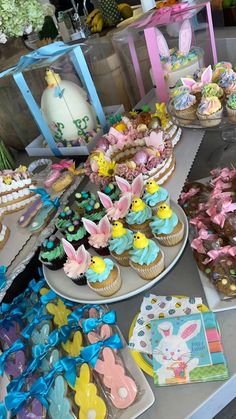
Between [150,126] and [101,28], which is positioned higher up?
[101,28]

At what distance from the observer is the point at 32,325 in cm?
94

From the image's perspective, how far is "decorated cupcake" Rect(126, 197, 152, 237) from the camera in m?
0.91

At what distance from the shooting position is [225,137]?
129 centimetres

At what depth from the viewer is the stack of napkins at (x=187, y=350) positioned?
0.72 meters

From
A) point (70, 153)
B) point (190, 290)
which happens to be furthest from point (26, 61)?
point (190, 290)

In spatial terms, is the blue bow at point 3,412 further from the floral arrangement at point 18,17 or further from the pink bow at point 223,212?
the floral arrangement at point 18,17

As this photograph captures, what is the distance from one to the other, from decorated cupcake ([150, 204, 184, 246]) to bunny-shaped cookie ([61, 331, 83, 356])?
0.95 feet

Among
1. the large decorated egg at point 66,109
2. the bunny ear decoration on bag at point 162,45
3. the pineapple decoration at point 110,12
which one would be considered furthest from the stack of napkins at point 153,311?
the pineapple decoration at point 110,12

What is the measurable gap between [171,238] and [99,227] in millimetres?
175

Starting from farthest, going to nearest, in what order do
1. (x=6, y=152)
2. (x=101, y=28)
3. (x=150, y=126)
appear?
(x=101, y=28)
(x=6, y=152)
(x=150, y=126)

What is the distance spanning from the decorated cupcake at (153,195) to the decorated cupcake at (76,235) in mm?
176

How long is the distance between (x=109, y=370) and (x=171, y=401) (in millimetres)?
134

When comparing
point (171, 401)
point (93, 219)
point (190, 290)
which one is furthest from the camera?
point (93, 219)

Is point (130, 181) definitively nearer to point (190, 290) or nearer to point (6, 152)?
point (190, 290)
